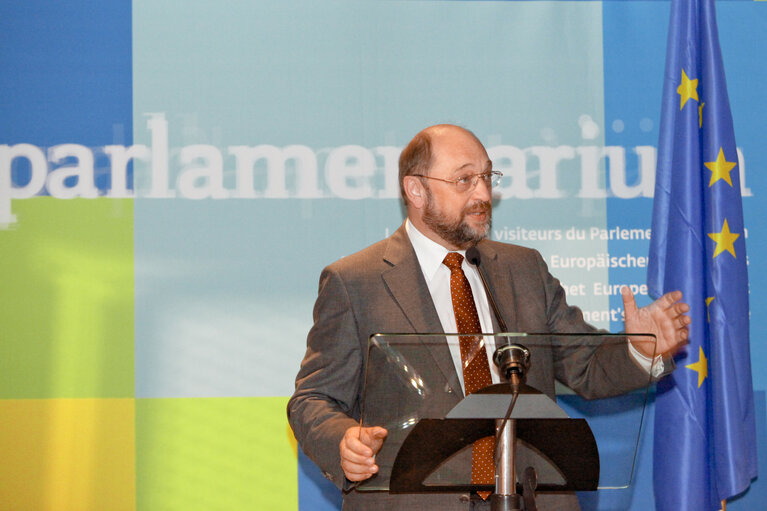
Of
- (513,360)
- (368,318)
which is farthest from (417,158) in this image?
(513,360)

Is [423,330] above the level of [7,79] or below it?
below

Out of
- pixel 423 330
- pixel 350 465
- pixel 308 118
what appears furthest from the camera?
pixel 308 118

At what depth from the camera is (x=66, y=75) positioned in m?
3.64

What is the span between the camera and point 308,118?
3709mm

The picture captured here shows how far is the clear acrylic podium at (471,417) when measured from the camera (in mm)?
1602

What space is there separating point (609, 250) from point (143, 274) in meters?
2.17

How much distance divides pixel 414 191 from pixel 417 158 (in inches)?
4.5

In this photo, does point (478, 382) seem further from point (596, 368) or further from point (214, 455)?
point (214, 455)

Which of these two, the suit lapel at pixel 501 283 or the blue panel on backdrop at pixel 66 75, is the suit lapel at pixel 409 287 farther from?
the blue panel on backdrop at pixel 66 75

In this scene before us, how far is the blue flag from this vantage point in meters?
3.38

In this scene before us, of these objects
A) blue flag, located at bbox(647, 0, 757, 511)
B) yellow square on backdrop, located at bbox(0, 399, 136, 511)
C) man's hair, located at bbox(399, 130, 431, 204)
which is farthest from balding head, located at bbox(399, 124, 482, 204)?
yellow square on backdrop, located at bbox(0, 399, 136, 511)

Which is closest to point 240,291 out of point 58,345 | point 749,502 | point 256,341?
point 256,341

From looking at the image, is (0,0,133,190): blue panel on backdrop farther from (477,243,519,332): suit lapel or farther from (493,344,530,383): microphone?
(493,344,530,383): microphone

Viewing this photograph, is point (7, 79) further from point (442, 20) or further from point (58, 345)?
point (442, 20)
